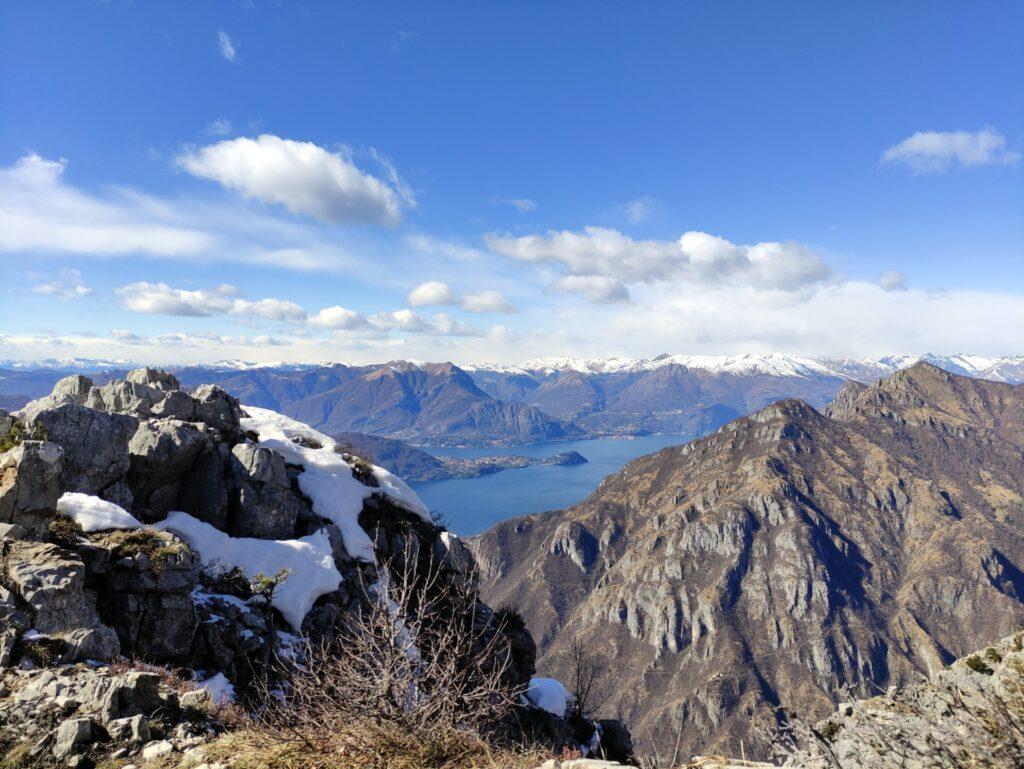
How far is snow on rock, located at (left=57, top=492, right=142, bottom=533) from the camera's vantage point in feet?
48.9

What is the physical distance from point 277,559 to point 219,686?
19.8ft

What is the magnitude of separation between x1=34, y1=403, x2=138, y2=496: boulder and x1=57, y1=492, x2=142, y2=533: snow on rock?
4.82ft

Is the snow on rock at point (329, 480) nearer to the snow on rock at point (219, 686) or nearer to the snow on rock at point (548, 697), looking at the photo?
the snow on rock at point (219, 686)

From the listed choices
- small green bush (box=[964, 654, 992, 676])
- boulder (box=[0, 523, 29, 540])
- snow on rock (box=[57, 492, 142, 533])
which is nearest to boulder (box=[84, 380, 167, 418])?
snow on rock (box=[57, 492, 142, 533])

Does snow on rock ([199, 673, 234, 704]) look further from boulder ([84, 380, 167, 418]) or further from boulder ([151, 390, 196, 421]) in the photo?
boulder ([84, 380, 167, 418])

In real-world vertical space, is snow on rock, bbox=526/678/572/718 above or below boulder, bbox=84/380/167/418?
A: below

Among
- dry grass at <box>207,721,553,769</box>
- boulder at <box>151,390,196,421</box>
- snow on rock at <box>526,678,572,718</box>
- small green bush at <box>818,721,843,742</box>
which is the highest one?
boulder at <box>151,390,196,421</box>

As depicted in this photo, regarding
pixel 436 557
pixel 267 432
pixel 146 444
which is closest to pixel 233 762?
pixel 146 444

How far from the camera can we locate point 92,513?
15.1m

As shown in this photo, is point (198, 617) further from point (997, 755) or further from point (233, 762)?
point (997, 755)

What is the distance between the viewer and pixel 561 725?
24438 millimetres

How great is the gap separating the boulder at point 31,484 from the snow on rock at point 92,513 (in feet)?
3.16

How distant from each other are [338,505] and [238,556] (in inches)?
246

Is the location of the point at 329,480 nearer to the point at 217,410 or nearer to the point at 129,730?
the point at 217,410
